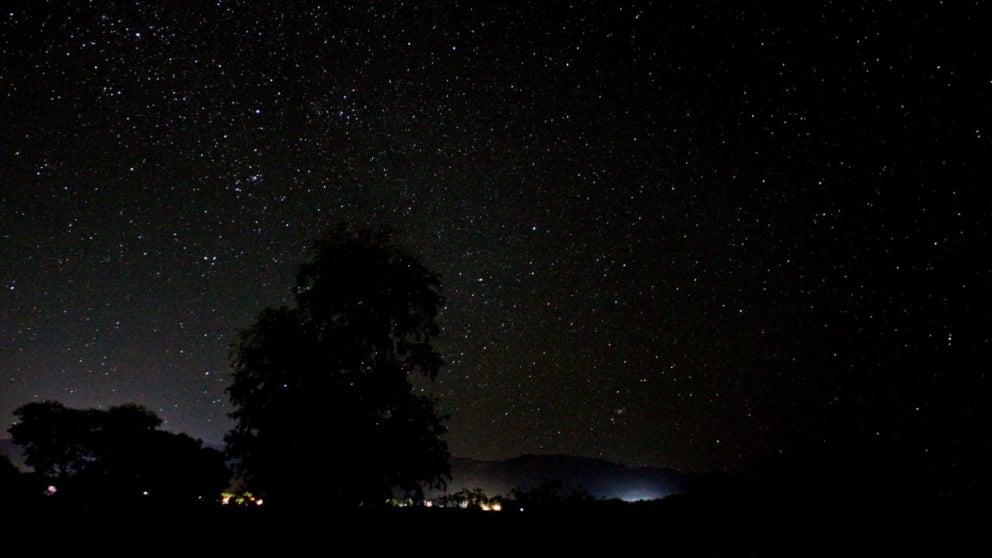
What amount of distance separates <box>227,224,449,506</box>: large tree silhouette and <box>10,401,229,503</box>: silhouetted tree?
8092 millimetres

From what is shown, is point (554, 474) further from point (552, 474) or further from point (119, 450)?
point (119, 450)

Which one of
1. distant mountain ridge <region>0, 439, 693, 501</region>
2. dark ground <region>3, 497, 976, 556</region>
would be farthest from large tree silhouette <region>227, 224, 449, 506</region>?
distant mountain ridge <region>0, 439, 693, 501</region>

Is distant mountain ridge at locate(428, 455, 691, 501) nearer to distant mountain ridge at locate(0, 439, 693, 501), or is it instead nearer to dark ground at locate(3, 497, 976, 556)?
distant mountain ridge at locate(0, 439, 693, 501)

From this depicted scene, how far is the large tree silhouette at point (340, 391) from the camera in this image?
12.4 m

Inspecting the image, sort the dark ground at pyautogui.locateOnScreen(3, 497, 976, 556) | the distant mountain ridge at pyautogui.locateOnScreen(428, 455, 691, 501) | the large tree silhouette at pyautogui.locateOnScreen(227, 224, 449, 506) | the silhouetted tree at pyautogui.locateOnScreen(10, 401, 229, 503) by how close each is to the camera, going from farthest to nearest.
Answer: the distant mountain ridge at pyautogui.locateOnScreen(428, 455, 691, 501)
the silhouetted tree at pyautogui.locateOnScreen(10, 401, 229, 503)
the large tree silhouette at pyautogui.locateOnScreen(227, 224, 449, 506)
the dark ground at pyautogui.locateOnScreen(3, 497, 976, 556)

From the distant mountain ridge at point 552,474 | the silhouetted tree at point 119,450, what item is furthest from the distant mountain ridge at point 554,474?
the silhouetted tree at point 119,450

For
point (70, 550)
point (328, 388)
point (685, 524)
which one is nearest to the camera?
point (70, 550)

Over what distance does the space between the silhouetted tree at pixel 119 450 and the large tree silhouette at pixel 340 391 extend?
8092 mm

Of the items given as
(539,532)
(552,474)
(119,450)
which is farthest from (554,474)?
(539,532)

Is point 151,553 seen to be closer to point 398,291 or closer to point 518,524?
point 518,524

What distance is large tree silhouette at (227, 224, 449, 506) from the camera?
40.6 ft

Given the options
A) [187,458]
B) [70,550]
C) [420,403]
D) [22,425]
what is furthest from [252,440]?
[22,425]

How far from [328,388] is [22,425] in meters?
23.6

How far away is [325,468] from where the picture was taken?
12.4m
